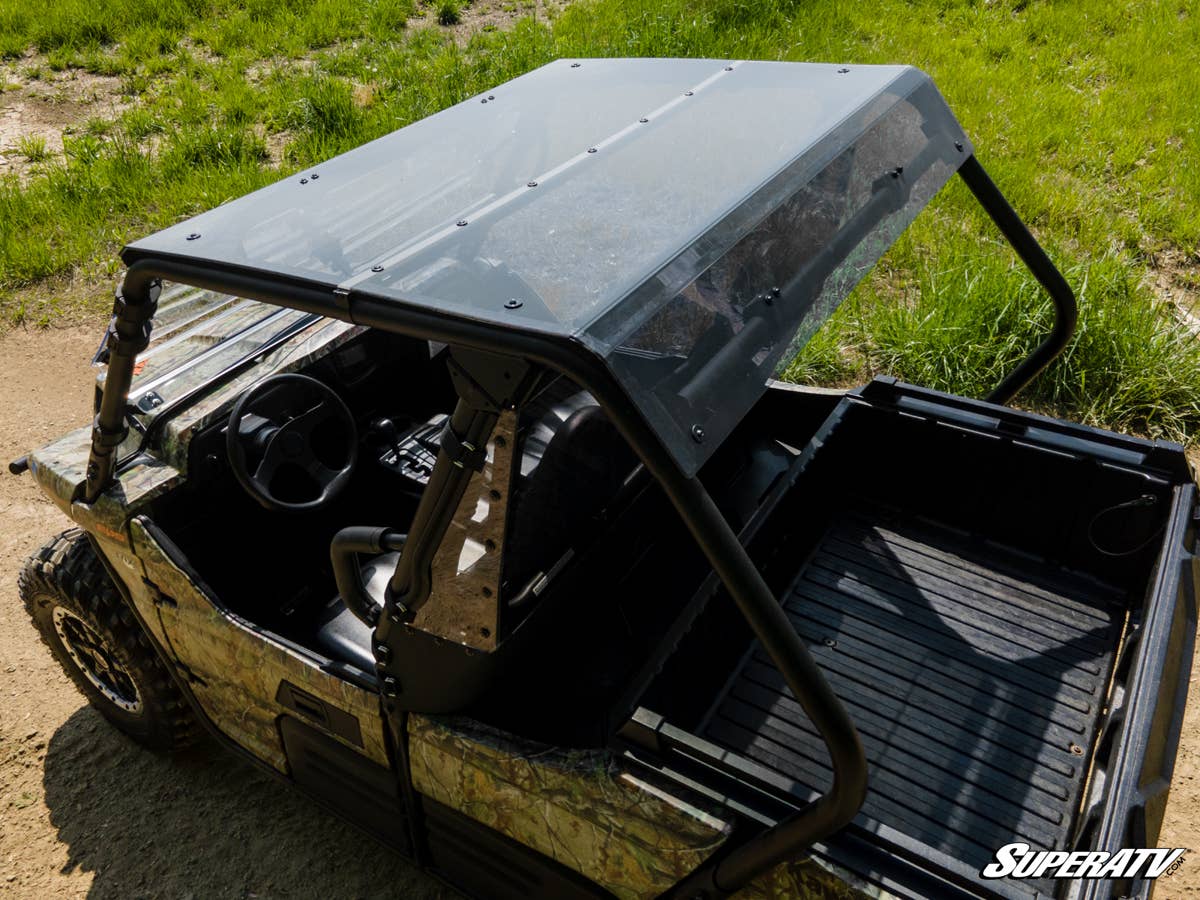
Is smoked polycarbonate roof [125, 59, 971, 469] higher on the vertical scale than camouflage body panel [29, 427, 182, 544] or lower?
higher

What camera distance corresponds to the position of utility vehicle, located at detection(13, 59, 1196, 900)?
186cm

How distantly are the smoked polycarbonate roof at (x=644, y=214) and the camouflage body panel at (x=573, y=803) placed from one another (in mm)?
766

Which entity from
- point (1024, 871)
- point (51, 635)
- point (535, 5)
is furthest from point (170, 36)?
point (1024, 871)

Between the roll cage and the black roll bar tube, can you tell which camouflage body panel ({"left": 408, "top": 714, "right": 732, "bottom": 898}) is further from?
the black roll bar tube

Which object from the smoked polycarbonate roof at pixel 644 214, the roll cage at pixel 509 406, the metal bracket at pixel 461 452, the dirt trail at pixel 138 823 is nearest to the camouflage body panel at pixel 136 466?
the roll cage at pixel 509 406

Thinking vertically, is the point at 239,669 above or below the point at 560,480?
below

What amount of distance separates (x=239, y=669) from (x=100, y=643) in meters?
0.81

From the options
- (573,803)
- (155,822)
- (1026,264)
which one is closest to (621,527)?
(573,803)

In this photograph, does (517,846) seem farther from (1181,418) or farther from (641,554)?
(1181,418)

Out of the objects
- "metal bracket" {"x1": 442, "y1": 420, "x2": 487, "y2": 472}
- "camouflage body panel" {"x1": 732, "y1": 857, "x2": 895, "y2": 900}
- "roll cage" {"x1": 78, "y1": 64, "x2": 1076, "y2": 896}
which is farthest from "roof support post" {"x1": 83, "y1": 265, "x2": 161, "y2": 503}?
"camouflage body panel" {"x1": 732, "y1": 857, "x2": 895, "y2": 900}

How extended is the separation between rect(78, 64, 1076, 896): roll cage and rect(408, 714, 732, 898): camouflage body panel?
2.9 inches

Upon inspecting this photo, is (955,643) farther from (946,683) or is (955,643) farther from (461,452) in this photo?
(461,452)

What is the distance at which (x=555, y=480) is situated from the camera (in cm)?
241

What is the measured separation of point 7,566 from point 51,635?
1098mm
